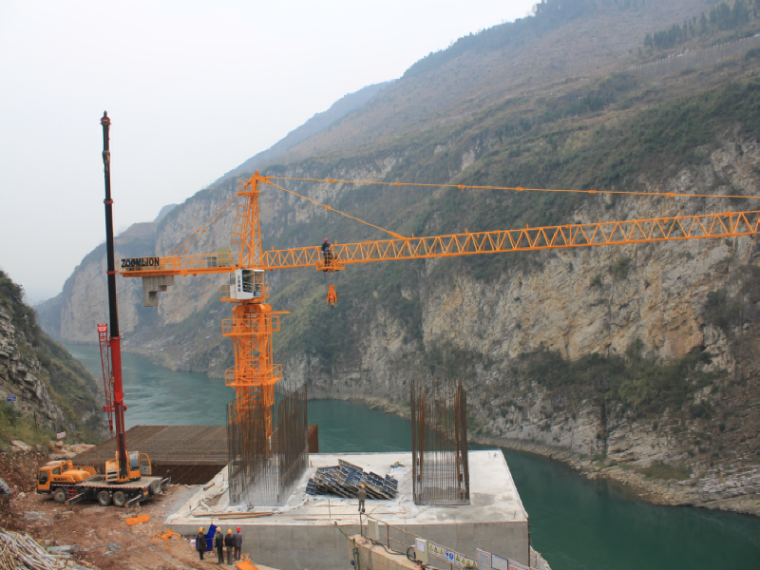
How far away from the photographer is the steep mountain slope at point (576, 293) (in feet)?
96.5

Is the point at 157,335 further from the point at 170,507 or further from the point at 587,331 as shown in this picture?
the point at 170,507

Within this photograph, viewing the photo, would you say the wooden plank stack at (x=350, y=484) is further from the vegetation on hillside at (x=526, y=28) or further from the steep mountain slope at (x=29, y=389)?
the vegetation on hillside at (x=526, y=28)

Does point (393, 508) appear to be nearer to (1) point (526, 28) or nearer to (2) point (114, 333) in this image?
(2) point (114, 333)

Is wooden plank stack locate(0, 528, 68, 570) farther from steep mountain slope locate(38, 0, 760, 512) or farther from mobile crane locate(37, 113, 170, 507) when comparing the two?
steep mountain slope locate(38, 0, 760, 512)

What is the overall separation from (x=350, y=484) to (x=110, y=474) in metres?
7.04

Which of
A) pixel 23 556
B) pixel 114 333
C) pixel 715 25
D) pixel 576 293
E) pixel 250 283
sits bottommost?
pixel 23 556

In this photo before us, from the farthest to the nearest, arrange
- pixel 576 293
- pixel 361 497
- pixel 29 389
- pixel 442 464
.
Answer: pixel 576 293
pixel 29 389
pixel 442 464
pixel 361 497

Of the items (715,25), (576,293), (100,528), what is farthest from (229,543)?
(715,25)

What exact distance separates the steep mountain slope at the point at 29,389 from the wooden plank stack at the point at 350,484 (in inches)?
453

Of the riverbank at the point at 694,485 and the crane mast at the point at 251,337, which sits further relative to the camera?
the riverbank at the point at 694,485

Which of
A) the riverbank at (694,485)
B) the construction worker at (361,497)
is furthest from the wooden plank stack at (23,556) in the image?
the riverbank at (694,485)

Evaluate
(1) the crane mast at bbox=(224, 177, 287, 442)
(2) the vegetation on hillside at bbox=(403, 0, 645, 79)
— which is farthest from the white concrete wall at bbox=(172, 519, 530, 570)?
(2) the vegetation on hillside at bbox=(403, 0, 645, 79)

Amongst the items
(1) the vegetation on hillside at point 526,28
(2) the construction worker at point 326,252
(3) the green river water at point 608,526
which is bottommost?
(3) the green river water at point 608,526

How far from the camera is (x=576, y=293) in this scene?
36.5 metres
